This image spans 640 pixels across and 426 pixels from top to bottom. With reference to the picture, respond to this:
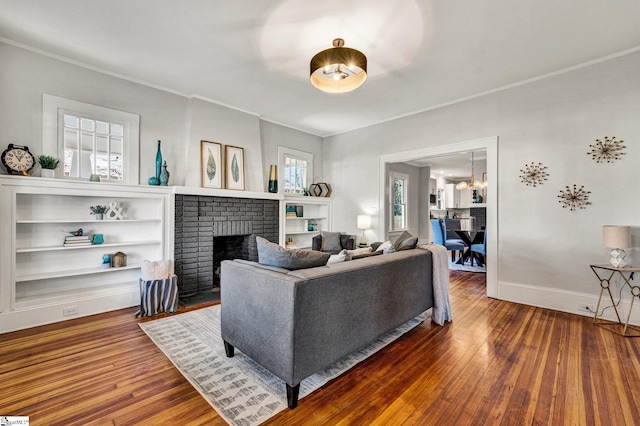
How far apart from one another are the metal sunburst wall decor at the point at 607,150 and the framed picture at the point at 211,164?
489cm

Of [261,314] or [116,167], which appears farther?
[116,167]

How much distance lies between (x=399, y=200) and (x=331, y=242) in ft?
10.2

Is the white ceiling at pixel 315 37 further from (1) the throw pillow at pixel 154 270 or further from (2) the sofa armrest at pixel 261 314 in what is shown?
(1) the throw pillow at pixel 154 270

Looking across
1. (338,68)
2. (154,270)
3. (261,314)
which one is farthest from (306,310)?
(154,270)

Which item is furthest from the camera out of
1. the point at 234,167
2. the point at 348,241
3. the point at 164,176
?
the point at 348,241

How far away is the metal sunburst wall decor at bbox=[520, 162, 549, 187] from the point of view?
3.58 meters

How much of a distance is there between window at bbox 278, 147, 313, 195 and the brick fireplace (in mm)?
877

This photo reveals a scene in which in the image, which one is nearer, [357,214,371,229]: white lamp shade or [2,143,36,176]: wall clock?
[2,143,36,176]: wall clock

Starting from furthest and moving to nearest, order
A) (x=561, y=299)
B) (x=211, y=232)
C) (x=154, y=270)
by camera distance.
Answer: (x=211, y=232) < (x=561, y=299) < (x=154, y=270)

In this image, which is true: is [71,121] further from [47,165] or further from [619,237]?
[619,237]

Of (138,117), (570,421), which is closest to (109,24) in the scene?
(138,117)

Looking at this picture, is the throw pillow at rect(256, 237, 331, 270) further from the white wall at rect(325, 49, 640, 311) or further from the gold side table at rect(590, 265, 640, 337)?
the white wall at rect(325, 49, 640, 311)

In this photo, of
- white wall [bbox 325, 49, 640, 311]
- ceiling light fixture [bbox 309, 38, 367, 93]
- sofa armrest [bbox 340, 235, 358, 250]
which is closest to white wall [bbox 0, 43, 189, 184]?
ceiling light fixture [bbox 309, 38, 367, 93]

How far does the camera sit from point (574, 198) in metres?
3.36
